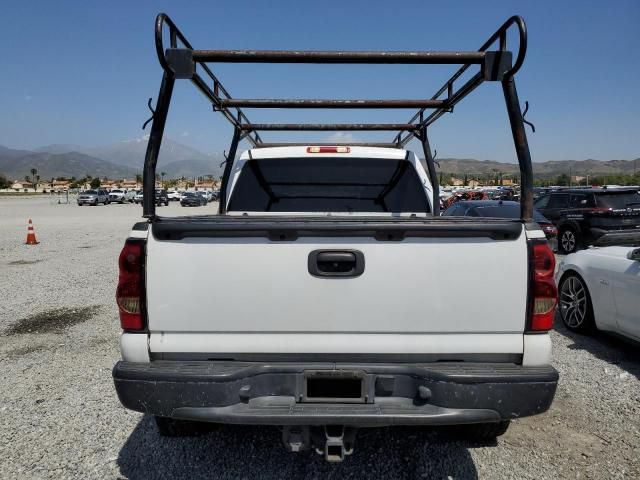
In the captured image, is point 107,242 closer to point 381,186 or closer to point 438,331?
point 381,186

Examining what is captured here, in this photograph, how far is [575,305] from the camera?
5555 millimetres

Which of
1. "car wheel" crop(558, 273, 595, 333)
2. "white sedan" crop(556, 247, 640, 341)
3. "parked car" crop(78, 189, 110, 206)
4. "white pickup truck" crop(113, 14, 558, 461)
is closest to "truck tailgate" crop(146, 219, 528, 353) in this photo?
"white pickup truck" crop(113, 14, 558, 461)

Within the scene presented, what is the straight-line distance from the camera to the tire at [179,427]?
293 centimetres

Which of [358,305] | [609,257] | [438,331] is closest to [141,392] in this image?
[358,305]

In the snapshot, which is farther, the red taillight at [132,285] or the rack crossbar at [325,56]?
the rack crossbar at [325,56]

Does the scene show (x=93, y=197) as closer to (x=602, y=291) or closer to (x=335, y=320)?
(x=602, y=291)

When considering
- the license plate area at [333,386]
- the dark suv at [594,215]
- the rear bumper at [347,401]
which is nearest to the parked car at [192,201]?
the dark suv at [594,215]

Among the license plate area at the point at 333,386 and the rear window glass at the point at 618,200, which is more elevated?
the rear window glass at the point at 618,200

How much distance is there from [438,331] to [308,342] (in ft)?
2.20

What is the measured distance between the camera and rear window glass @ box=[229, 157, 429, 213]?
4461 millimetres

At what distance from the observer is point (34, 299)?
24.3ft

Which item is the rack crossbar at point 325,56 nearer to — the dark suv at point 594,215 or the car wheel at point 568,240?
the dark suv at point 594,215

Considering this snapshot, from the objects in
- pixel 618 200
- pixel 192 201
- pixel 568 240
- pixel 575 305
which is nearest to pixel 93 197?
pixel 192 201

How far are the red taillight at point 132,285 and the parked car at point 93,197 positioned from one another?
52.2 m
